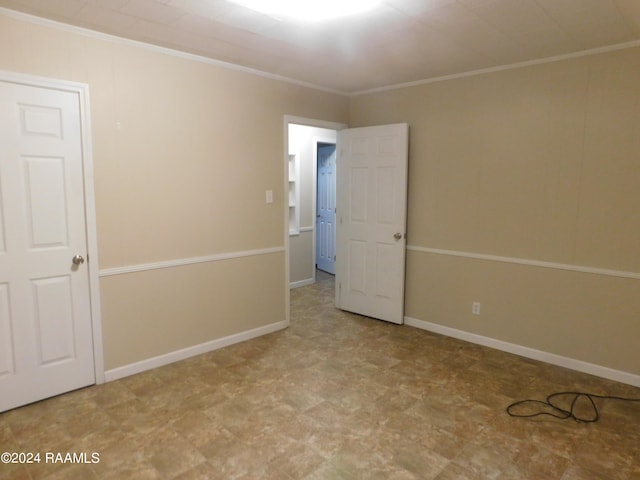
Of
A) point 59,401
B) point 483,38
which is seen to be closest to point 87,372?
point 59,401

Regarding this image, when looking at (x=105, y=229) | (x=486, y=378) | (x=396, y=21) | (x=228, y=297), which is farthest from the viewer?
(x=228, y=297)

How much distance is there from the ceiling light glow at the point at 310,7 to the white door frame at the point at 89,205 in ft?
4.24

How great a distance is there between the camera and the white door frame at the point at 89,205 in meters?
2.76

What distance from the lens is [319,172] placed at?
684 cm

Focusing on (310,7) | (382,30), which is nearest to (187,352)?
(310,7)

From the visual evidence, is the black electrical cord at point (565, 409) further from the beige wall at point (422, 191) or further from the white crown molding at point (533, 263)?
the white crown molding at point (533, 263)

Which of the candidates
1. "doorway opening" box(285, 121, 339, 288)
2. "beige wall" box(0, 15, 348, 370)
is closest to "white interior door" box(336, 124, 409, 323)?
"beige wall" box(0, 15, 348, 370)

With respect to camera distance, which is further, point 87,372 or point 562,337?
point 562,337

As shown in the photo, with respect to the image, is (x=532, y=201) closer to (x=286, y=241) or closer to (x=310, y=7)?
(x=286, y=241)

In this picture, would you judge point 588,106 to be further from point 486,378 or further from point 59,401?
point 59,401

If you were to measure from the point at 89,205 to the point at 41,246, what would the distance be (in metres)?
0.39

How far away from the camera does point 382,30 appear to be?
2.75 metres

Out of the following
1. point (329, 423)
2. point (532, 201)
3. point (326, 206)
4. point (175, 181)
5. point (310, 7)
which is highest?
point (310, 7)

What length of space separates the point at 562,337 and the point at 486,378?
79 centimetres
